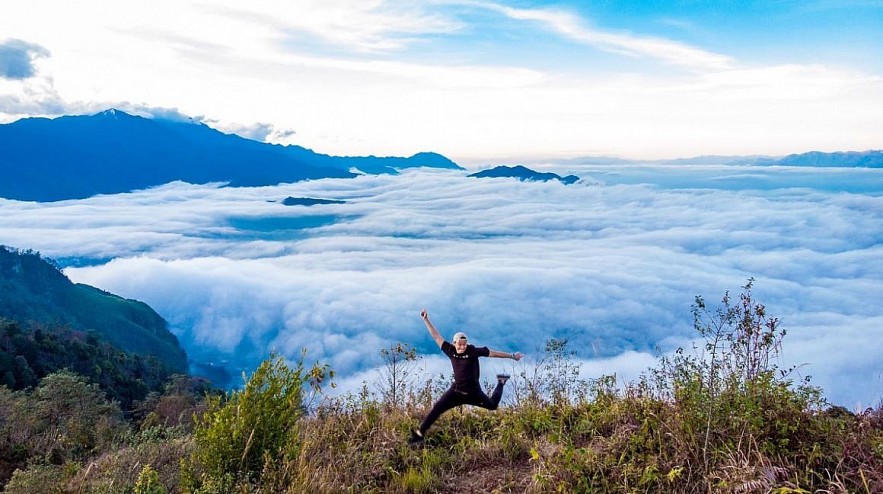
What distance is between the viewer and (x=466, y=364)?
635 centimetres

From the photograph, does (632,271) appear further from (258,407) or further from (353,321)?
(258,407)

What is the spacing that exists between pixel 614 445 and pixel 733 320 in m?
2.22

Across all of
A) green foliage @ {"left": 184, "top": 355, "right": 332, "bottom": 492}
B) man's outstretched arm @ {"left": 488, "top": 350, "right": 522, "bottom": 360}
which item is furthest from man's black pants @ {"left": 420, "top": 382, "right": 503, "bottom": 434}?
green foliage @ {"left": 184, "top": 355, "right": 332, "bottom": 492}

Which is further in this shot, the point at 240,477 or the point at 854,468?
the point at 240,477

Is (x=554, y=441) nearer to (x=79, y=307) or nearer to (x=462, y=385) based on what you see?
(x=462, y=385)

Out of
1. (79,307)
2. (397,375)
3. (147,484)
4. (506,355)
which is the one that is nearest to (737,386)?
(506,355)

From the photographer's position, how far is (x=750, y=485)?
3.93m

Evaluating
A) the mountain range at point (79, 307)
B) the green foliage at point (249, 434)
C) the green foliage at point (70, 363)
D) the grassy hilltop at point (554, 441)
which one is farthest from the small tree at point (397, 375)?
the mountain range at point (79, 307)

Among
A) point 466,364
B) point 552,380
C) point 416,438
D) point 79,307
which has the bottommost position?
point 79,307

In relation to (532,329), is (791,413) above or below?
above

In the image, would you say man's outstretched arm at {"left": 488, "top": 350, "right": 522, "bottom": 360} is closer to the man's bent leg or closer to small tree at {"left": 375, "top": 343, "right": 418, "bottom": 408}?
the man's bent leg

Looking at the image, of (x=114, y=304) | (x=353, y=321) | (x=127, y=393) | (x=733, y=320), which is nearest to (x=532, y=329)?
(x=353, y=321)

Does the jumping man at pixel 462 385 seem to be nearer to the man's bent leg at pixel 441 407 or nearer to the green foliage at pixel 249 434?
the man's bent leg at pixel 441 407

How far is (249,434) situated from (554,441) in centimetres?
293
